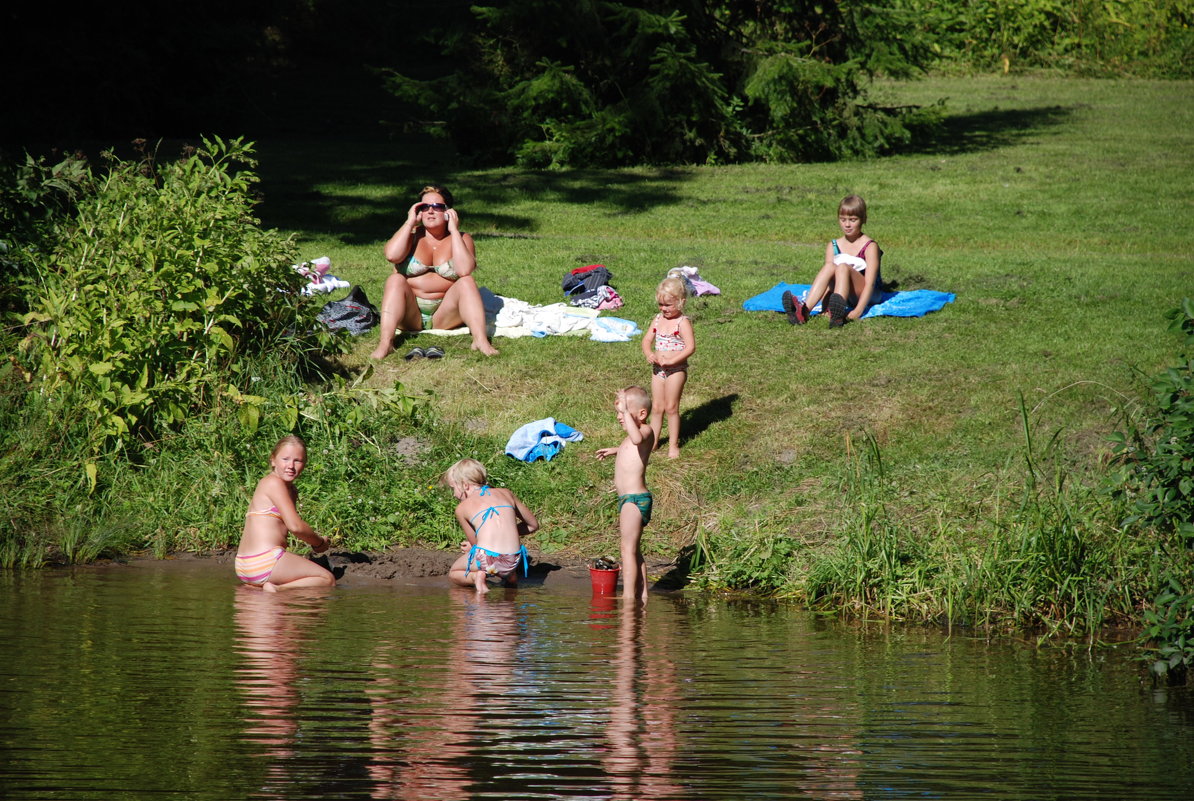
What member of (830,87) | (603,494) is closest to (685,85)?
(830,87)

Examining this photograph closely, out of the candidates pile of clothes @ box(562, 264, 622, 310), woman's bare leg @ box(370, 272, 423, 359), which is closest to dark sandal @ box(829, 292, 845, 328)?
pile of clothes @ box(562, 264, 622, 310)

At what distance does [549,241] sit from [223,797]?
13238 mm

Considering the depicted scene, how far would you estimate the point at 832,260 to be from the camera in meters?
13.6

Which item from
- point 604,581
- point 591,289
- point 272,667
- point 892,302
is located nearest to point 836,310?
point 892,302

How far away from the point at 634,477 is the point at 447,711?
3.30 meters

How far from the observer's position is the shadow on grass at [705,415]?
11477 mm

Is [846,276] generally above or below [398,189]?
below

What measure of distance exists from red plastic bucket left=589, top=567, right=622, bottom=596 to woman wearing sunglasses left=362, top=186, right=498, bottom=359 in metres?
4.17

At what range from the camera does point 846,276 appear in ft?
44.8

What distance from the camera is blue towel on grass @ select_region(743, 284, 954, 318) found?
45.4ft

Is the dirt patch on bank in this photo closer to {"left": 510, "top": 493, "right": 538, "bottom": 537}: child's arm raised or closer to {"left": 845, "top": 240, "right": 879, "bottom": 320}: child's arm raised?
{"left": 510, "top": 493, "right": 538, "bottom": 537}: child's arm raised

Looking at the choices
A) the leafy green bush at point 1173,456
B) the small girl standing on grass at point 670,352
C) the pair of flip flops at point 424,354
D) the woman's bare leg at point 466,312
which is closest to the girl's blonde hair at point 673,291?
the small girl standing on grass at point 670,352

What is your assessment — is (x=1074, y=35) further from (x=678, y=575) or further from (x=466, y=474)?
(x=466, y=474)

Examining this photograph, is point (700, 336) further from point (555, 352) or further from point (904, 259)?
point (904, 259)
